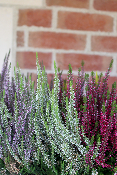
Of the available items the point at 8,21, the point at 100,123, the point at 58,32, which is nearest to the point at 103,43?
the point at 58,32

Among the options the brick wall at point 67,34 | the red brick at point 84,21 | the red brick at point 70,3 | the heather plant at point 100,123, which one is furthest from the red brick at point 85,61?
the heather plant at point 100,123

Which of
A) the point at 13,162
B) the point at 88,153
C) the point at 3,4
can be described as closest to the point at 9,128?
the point at 13,162

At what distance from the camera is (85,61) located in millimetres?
949

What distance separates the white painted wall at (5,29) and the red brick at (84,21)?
0.81ft

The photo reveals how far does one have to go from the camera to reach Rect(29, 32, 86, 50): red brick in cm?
91

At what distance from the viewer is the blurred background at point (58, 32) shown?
89 centimetres

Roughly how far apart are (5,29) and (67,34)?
0.31m

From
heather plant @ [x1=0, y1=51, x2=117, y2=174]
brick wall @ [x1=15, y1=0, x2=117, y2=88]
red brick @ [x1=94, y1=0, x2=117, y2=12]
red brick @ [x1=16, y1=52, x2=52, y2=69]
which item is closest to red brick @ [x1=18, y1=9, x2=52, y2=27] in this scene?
brick wall @ [x1=15, y1=0, x2=117, y2=88]

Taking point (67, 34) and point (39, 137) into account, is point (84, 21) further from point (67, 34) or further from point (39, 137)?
point (39, 137)

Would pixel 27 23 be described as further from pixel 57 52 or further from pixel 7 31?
pixel 57 52

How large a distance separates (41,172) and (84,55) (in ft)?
2.13

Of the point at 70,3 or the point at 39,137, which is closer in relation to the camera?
the point at 39,137

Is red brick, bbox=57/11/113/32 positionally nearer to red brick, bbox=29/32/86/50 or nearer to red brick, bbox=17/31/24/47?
red brick, bbox=29/32/86/50

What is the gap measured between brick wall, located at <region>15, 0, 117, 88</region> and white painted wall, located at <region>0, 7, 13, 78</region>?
35mm
